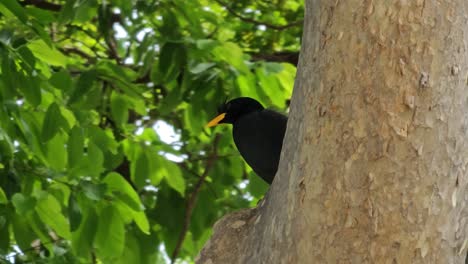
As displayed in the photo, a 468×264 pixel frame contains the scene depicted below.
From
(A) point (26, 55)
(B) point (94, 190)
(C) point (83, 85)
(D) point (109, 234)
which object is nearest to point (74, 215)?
(B) point (94, 190)

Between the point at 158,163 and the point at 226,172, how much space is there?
3.13 feet

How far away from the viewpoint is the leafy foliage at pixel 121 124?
480 centimetres

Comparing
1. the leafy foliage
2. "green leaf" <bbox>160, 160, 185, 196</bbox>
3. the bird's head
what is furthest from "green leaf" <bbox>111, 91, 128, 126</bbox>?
the bird's head

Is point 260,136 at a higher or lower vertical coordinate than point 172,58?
lower

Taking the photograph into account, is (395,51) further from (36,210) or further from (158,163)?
(158,163)

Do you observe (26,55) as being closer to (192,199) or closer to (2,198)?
(2,198)

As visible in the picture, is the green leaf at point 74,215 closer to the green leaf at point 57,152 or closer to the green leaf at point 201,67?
the green leaf at point 57,152

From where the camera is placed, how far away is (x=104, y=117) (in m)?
6.14

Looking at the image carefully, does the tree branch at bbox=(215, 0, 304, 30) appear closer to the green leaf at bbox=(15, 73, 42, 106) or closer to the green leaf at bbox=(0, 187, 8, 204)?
the green leaf at bbox=(15, 73, 42, 106)

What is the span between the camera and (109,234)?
4844 mm

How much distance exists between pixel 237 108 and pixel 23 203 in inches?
47.0

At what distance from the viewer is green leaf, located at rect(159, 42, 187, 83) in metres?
5.46

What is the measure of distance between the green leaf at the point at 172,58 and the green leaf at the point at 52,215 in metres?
1.05

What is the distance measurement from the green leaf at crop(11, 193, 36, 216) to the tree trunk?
172 cm
